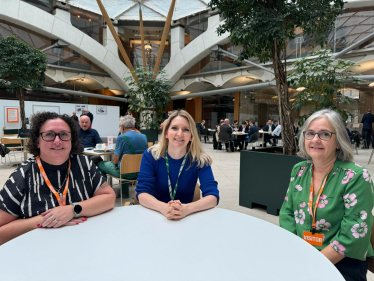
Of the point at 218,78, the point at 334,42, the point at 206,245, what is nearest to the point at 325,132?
the point at 206,245

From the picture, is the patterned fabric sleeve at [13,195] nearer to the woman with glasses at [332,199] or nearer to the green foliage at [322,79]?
the woman with glasses at [332,199]

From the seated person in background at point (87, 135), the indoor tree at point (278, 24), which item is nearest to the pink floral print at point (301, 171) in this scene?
the indoor tree at point (278, 24)

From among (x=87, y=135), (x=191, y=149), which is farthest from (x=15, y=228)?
(x=87, y=135)

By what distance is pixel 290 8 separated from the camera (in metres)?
3.38

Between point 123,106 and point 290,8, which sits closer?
point 290,8

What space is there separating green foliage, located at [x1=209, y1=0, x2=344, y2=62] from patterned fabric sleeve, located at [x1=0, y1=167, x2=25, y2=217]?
9.95 ft

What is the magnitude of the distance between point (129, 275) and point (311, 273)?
63 centimetres

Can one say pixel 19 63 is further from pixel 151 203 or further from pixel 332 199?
pixel 332 199

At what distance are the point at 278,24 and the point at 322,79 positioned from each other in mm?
1100

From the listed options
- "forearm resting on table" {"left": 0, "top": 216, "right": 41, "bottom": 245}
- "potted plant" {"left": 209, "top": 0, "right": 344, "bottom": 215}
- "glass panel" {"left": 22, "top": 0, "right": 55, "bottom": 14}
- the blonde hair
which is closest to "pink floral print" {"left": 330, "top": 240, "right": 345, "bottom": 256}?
the blonde hair

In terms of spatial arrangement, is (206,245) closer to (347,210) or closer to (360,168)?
(347,210)

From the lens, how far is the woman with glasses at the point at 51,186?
4.18ft

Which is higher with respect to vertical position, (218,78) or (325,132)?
(218,78)

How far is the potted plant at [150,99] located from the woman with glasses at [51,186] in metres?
8.59
